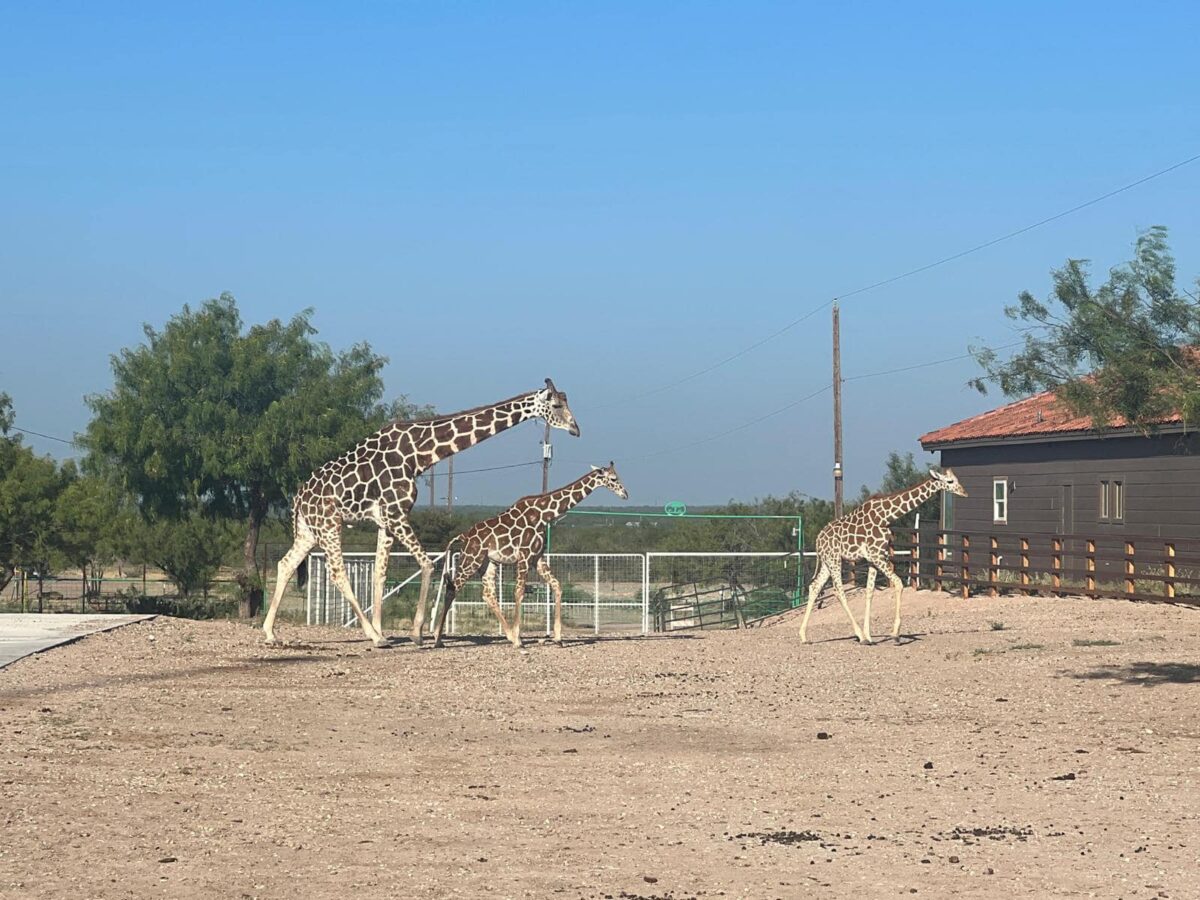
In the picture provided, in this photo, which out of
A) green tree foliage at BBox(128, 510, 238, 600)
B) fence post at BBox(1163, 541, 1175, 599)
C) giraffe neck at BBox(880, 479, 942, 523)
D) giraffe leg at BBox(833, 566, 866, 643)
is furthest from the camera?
green tree foliage at BBox(128, 510, 238, 600)

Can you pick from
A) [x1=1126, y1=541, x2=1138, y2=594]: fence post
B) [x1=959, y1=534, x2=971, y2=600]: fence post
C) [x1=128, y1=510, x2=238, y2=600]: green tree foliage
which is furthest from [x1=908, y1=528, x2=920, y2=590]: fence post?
[x1=128, y1=510, x2=238, y2=600]: green tree foliage

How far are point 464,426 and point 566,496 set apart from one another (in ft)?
5.70

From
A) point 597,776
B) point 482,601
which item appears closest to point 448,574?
point 482,601

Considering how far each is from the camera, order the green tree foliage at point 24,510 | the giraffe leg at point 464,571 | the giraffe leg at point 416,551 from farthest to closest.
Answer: the green tree foliage at point 24,510, the giraffe leg at point 464,571, the giraffe leg at point 416,551

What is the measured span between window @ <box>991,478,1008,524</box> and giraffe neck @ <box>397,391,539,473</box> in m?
19.0

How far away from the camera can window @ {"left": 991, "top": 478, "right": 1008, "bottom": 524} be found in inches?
1483

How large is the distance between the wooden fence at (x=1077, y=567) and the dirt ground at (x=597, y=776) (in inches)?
305

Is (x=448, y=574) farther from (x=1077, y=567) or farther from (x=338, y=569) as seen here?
(x=1077, y=567)

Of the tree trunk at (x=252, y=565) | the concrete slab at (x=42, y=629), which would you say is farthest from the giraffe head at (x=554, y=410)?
the tree trunk at (x=252, y=565)

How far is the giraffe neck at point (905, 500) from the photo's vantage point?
23.2m

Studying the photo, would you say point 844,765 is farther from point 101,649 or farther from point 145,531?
point 145,531

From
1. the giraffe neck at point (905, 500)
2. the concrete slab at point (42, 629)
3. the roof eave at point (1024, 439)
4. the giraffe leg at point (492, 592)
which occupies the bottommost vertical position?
the concrete slab at point (42, 629)

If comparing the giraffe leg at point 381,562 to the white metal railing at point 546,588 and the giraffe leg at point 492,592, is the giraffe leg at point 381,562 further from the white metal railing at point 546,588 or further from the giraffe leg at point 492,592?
Answer: the giraffe leg at point 492,592

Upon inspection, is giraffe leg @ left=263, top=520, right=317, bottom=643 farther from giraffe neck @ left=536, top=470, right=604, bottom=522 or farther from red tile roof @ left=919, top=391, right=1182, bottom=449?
red tile roof @ left=919, top=391, right=1182, bottom=449
